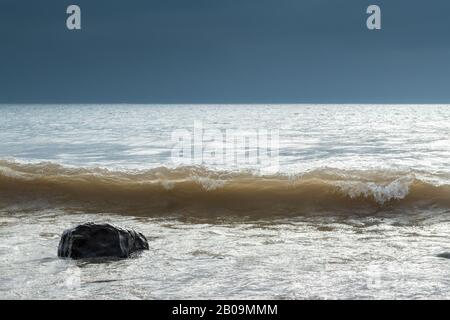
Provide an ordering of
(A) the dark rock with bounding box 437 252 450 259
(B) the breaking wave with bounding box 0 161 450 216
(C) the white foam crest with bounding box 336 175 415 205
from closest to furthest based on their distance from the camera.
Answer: (A) the dark rock with bounding box 437 252 450 259 < (B) the breaking wave with bounding box 0 161 450 216 < (C) the white foam crest with bounding box 336 175 415 205

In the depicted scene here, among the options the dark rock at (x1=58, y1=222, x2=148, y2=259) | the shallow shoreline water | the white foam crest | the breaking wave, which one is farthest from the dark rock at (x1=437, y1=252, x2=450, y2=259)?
the white foam crest

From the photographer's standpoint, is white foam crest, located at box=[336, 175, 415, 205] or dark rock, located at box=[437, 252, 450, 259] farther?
white foam crest, located at box=[336, 175, 415, 205]

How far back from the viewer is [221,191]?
689 inches

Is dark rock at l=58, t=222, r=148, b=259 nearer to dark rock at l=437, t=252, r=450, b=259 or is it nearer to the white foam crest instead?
dark rock at l=437, t=252, r=450, b=259

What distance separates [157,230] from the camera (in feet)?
41.0

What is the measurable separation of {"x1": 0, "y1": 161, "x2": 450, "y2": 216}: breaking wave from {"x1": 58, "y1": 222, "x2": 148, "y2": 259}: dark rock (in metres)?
5.67

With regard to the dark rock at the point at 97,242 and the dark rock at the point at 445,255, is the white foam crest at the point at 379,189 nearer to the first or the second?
the dark rock at the point at 445,255

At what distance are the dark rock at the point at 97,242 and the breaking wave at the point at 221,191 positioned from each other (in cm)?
567

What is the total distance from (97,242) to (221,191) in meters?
8.19

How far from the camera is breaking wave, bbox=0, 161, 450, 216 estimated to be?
51.8 feet

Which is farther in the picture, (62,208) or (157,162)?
(157,162)

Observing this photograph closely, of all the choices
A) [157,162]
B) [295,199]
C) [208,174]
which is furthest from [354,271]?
[157,162]
